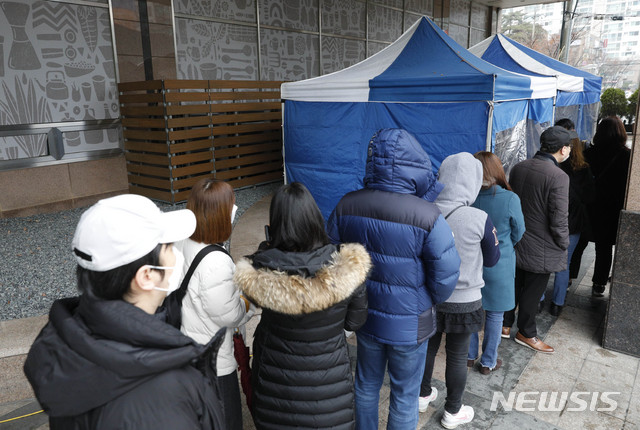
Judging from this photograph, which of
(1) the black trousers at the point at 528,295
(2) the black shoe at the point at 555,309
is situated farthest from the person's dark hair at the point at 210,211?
(2) the black shoe at the point at 555,309

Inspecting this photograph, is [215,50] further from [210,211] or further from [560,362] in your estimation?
[560,362]

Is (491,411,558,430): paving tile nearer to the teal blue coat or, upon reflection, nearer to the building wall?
the teal blue coat

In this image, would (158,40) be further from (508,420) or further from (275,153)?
(508,420)

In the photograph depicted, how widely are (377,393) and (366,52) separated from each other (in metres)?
12.9

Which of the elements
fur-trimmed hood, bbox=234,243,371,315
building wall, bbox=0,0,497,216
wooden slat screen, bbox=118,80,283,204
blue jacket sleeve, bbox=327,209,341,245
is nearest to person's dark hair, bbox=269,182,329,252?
fur-trimmed hood, bbox=234,243,371,315

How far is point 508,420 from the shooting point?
10.0ft

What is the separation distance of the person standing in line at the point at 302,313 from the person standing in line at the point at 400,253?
0.83ft

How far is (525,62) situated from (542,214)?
17.7 feet

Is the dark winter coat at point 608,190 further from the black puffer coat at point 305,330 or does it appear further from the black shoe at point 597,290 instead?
the black puffer coat at point 305,330

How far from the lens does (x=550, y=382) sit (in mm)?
3482

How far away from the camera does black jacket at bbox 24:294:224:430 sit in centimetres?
110

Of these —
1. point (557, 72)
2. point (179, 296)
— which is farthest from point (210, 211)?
point (557, 72)

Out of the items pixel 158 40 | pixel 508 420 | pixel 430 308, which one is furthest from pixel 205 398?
pixel 158 40

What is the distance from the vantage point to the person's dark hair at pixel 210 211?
227cm
